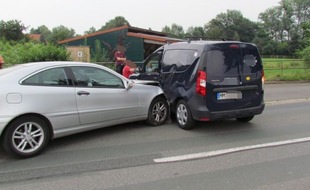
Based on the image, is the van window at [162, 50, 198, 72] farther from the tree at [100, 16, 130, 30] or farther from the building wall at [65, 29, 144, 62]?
the tree at [100, 16, 130, 30]

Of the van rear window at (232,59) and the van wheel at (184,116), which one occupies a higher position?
the van rear window at (232,59)

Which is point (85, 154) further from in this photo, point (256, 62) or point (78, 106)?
point (256, 62)

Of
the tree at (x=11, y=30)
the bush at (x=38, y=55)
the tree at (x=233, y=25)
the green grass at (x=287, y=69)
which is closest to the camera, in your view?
the bush at (x=38, y=55)

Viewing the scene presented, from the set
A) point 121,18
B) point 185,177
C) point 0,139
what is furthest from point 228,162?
point 121,18

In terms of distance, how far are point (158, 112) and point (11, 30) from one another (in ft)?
150

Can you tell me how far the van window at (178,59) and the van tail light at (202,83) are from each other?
0.40m

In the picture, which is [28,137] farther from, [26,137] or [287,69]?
[287,69]

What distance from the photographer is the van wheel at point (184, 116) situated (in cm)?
688

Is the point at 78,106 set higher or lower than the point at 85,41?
lower

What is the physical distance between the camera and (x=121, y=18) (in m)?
103

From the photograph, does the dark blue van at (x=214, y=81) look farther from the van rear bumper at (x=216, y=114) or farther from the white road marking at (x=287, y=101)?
the white road marking at (x=287, y=101)

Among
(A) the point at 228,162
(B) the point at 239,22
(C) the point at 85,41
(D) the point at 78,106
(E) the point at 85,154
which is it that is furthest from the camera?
(B) the point at 239,22

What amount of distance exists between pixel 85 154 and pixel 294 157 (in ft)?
10.6

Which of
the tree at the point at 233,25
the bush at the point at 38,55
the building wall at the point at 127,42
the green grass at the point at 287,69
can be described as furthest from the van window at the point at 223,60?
the tree at the point at 233,25
